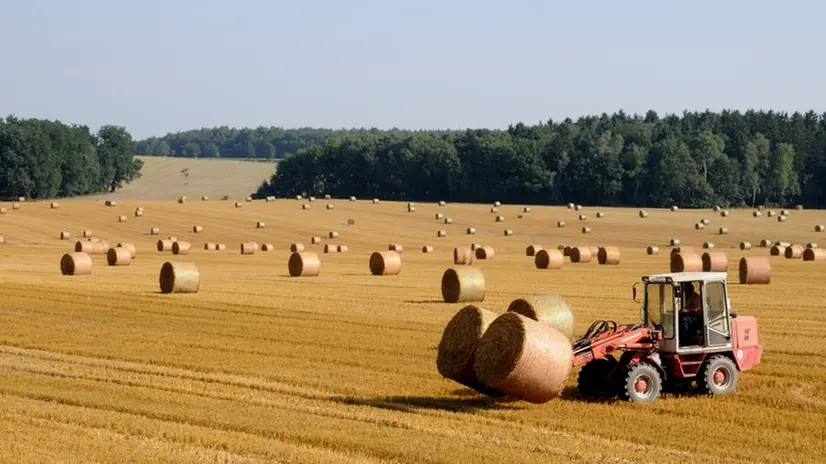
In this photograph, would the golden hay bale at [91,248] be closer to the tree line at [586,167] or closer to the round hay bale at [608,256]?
the round hay bale at [608,256]

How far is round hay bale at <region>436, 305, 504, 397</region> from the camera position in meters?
17.8

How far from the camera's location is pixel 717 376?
60.8 ft

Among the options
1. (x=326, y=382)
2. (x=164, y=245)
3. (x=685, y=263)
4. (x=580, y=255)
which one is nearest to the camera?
(x=326, y=382)

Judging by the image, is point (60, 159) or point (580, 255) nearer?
point (580, 255)

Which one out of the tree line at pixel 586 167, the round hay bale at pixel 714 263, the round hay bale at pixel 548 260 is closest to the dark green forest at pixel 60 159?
the tree line at pixel 586 167

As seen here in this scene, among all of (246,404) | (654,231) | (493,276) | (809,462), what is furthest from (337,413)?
(654,231)

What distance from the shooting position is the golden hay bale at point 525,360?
1650 centimetres

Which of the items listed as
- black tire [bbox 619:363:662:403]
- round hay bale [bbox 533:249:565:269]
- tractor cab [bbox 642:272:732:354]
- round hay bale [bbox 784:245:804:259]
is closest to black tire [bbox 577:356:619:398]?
black tire [bbox 619:363:662:403]

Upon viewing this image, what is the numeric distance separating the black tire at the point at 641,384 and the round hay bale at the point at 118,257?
4018 cm

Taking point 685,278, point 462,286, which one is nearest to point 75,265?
point 462,286

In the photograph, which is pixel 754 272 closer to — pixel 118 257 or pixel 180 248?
pixel 118 257

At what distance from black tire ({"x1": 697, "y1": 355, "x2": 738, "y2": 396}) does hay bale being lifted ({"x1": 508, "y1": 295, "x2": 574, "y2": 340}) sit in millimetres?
4538

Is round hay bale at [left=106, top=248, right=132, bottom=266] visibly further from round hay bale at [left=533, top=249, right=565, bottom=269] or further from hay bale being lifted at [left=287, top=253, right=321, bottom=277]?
round hay bale at [left=533, top=249, right=565, bottom=269]

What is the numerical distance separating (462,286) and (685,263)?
15083 millimetres
